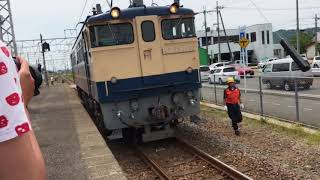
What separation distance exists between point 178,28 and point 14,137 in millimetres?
10064

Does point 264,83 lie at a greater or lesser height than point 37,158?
lesser

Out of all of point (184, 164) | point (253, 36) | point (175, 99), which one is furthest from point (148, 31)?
point (253, 36)

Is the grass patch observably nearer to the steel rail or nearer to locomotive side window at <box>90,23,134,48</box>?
the steel rail

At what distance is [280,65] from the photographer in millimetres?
23312

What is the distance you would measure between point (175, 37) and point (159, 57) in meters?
0.66

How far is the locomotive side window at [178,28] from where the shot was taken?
36.1 feet

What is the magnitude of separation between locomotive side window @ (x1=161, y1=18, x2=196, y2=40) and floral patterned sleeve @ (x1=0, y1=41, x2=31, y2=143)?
383 inches

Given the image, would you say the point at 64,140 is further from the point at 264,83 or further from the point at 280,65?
the point at 280,65

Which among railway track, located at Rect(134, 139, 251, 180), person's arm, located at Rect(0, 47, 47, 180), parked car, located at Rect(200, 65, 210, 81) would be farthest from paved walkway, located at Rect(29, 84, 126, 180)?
parked car, located at Rect(200, 65, 210, 81)

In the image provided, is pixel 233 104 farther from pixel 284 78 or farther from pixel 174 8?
pixel 174 8

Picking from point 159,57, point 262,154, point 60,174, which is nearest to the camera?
point 60,174

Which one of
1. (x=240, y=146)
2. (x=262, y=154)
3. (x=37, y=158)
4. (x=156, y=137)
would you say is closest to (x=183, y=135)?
(x=156, y=137)

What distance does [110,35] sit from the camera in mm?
10594

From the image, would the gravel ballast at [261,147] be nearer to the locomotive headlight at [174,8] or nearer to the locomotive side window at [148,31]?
the locomotive side window at [148,31]
